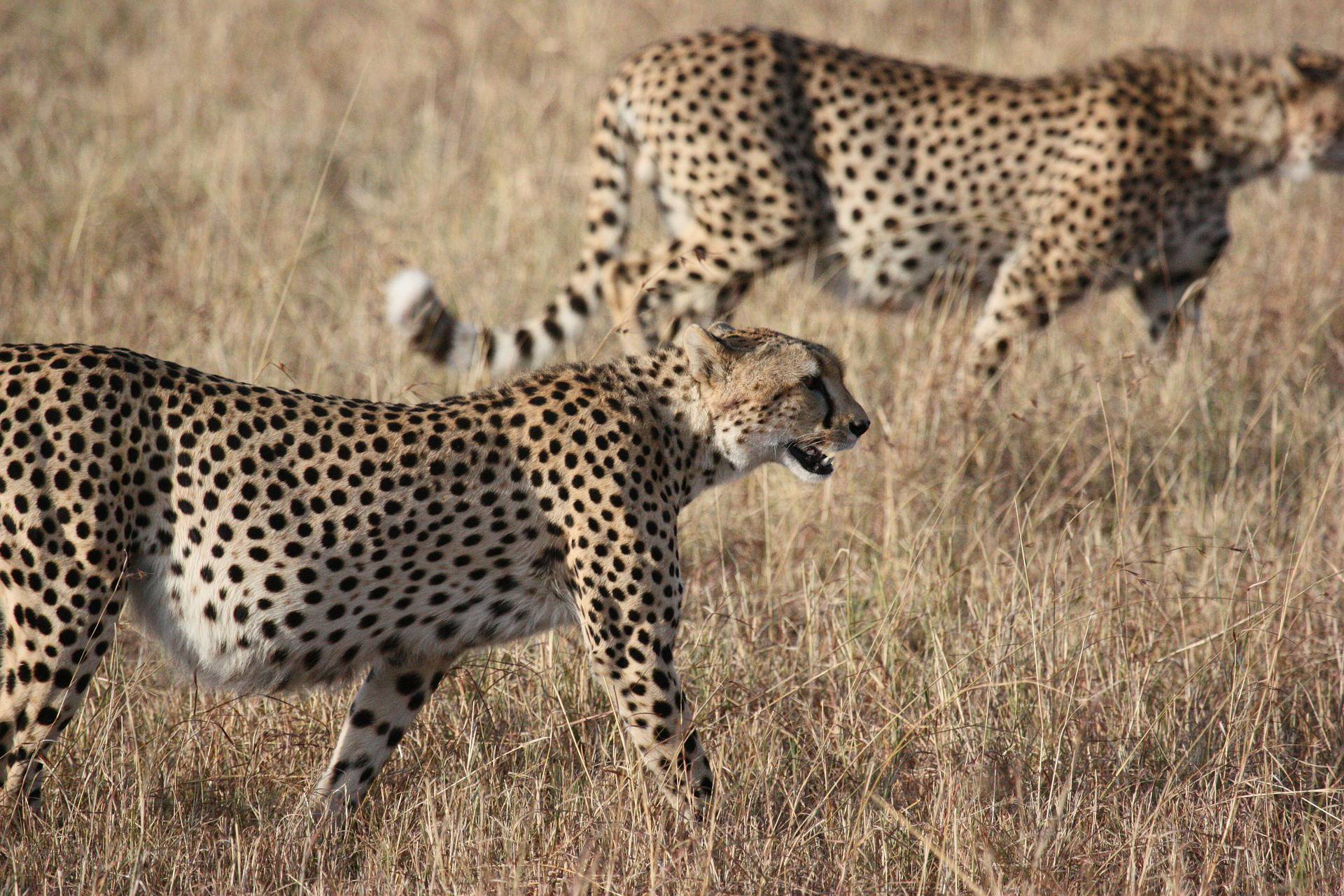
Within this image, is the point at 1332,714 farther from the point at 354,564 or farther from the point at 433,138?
the point at 433,138

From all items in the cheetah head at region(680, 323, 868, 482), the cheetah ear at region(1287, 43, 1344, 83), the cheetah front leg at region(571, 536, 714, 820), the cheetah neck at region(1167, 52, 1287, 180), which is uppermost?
the cheetah ear at region(1287, 43, 1344, 83)

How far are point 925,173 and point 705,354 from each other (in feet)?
8.45

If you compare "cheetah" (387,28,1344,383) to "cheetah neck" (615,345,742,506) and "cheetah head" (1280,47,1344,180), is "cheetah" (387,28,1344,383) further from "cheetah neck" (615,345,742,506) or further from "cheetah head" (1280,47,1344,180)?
"cheetah neck" (615,345,742,506)

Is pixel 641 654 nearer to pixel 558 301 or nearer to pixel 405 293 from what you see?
pixel 405 293

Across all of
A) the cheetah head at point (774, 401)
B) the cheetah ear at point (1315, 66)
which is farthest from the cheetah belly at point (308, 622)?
the cheetah ear at point (1315, 66)

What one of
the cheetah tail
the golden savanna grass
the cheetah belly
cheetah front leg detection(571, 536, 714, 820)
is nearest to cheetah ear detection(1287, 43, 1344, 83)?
the golden savanna grass

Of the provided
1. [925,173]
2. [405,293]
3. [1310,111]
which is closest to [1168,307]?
[1310,111]

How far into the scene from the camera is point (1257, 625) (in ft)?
11.7

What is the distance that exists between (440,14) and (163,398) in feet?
22.9

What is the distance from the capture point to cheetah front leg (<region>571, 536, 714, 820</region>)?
3062mm

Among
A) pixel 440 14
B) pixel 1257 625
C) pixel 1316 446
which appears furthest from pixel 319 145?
pixel 1257 625

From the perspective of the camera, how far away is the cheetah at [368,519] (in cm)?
284

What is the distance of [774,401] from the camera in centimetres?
326

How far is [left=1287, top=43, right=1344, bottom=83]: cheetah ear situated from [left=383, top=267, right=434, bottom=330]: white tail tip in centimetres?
328
